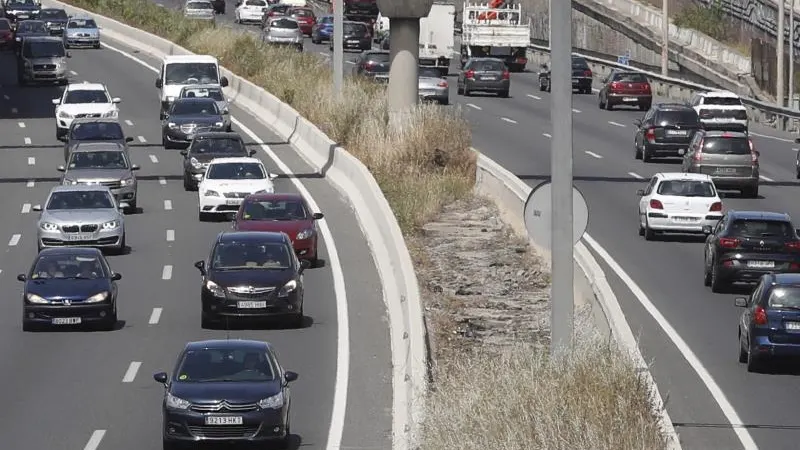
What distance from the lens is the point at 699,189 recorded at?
40969mm

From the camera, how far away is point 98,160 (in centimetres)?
4475

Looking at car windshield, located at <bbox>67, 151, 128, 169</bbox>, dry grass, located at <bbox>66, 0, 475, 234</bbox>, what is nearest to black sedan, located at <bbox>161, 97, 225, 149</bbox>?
dry grass, located at <bbox>66, 0, 475, 234</bbox>

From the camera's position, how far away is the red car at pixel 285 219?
116ft

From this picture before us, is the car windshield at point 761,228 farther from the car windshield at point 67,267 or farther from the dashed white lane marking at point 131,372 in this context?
the dashed white lane marking at point 131,372

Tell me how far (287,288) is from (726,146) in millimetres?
20480

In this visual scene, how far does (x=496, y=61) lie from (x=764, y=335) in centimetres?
4764

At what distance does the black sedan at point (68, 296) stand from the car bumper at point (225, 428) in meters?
9.04

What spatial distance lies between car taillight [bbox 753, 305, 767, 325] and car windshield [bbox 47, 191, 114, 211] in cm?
1634

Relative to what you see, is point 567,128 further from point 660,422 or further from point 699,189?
point 699,189

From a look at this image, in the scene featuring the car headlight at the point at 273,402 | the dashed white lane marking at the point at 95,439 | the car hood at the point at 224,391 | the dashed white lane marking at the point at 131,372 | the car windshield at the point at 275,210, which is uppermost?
the car windshield at the point at 275,210

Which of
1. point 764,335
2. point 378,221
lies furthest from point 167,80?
point 764,335

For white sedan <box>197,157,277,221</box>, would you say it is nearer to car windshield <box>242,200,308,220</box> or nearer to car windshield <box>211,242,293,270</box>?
car windshield <box>242,200,308,220</box>

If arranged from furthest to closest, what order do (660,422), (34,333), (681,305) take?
(681,305) < (34,333) < (660,422)

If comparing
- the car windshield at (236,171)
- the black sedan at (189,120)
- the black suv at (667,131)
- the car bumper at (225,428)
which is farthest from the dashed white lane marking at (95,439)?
the black suv at (667,131)
